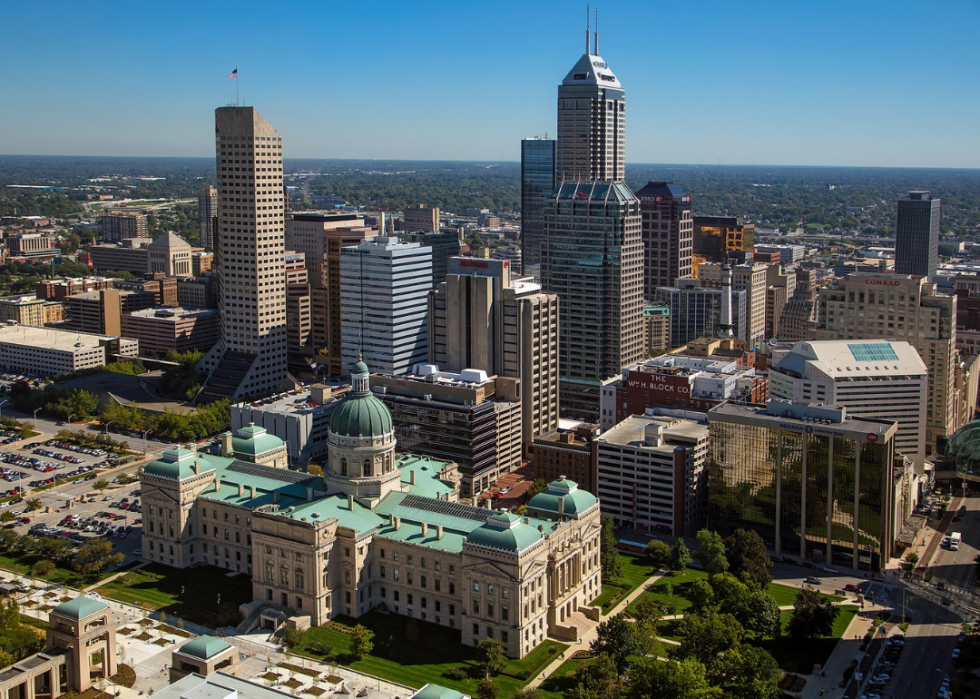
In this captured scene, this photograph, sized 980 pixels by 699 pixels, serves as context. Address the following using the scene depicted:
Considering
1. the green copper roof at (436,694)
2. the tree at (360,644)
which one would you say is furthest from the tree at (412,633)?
the green copper roof at (436,694)

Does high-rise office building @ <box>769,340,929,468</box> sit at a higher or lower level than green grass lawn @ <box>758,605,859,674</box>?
higher

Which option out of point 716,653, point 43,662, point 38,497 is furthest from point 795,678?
point 38,497

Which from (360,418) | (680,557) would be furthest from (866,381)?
(360,418)

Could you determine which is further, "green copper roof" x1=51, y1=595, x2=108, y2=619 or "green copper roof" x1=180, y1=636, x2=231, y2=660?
"green copper roof" x1=51, y1=595, x2=108, y2=619

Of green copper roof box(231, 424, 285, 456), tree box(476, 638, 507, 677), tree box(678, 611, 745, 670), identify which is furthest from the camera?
green copper roof box(231, 424, 285, 456)

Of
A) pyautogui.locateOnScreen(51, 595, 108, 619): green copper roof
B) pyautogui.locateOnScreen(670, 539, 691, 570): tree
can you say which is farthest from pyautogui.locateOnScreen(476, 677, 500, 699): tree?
pyautogui.locateOnScreen(670, 539, 691, 570): tree

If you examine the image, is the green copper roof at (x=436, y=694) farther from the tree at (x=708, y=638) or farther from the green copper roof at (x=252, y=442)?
the green copper roof at (x=252, y=442)

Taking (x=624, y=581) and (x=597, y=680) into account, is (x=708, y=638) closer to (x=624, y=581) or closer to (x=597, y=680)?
(x=597, y=680)

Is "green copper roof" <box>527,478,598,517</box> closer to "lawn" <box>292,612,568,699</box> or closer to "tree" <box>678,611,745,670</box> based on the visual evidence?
"lawn" <box>292,612,568,699</box>
